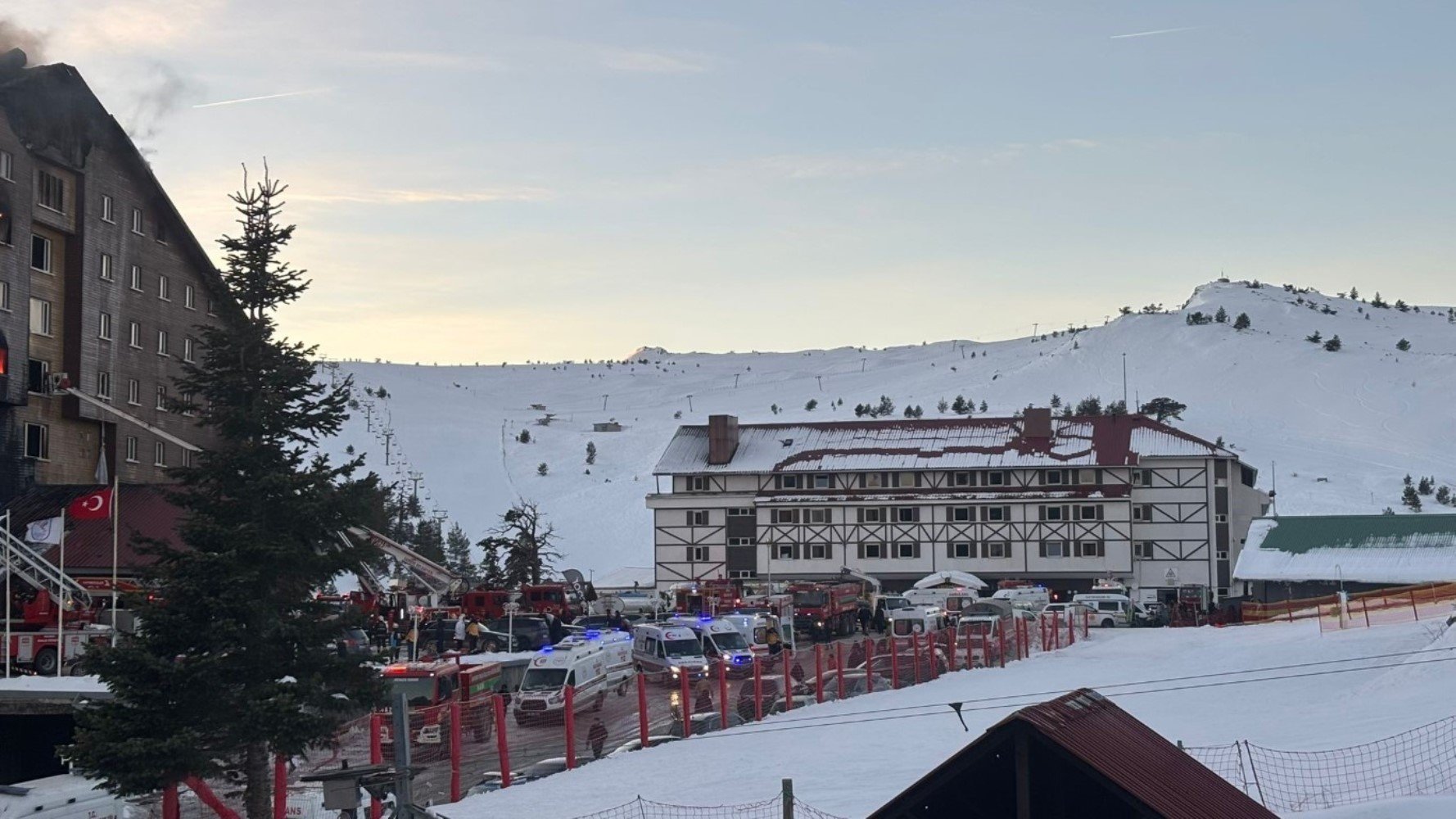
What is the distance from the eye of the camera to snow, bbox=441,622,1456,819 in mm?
21766

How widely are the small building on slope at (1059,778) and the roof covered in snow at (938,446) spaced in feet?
200

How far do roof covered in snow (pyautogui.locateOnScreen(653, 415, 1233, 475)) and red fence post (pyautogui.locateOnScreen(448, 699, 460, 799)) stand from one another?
53314 mm

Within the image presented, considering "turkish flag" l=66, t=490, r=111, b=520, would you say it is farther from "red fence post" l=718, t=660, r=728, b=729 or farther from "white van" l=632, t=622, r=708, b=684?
"red fence post" l=718, t=660, r=728, b=729

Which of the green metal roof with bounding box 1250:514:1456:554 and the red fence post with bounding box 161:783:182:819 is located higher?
the green metal roof with bounding box 1250:514:1456:554

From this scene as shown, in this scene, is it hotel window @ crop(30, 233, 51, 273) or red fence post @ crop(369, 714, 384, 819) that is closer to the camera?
red fence post @ crop(369, 714, 384, 819)

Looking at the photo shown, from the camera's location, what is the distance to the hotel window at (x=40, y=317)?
45.7m

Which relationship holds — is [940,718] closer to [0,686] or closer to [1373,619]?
[0,686]

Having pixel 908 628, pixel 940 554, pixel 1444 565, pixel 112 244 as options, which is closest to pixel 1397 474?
pixel 940 554

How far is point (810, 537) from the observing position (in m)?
75.9

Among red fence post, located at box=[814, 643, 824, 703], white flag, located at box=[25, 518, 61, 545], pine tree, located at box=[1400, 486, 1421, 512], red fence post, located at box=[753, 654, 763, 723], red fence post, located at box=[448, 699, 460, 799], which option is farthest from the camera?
pine tree, located at box=[1400, 486, 1421, 512]

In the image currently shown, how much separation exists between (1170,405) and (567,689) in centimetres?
10440

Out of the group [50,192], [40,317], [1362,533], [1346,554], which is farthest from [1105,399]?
[40,317]

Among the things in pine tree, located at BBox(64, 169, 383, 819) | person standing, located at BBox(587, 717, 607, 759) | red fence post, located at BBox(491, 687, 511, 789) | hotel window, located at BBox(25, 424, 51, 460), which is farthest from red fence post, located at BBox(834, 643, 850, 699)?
hotel window, located at BBox(25, 424, 51, 460)

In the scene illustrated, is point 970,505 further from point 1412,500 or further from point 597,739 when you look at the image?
point 597,739
